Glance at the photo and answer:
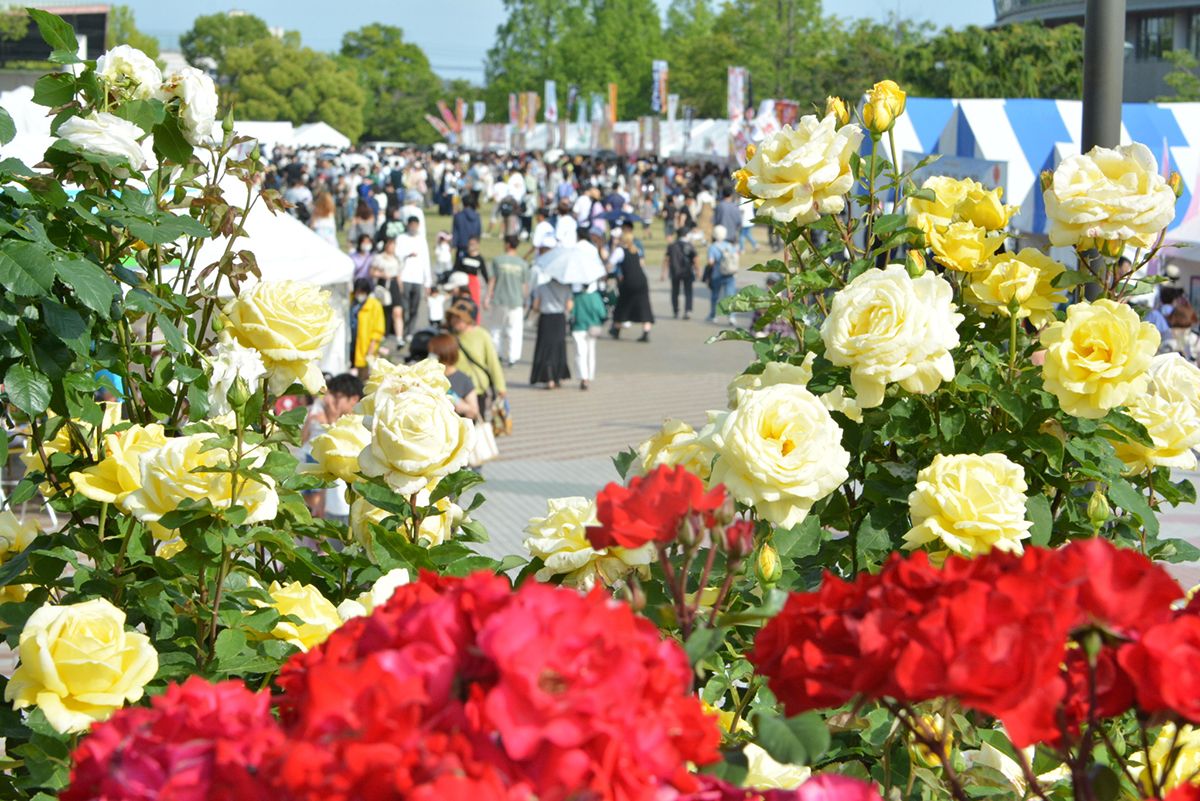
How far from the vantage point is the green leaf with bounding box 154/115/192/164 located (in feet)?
8.95

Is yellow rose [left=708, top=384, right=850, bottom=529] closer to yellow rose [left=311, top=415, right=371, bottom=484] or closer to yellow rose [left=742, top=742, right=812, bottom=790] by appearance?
yellow rose [left=742, top=742, right=812, bottom=790]

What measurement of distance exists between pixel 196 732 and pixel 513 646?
0.88 feet

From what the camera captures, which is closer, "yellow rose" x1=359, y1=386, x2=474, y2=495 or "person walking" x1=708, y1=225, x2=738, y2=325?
"yellow rose" x1=359, y1=386, x2=474, y2=495

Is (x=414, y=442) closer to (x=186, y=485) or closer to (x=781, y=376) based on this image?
(x=186, y=485)

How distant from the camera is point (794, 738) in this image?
122 centimetres

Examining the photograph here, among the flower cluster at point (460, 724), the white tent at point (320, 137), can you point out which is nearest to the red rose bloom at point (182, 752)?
the flower cluster at point (460, 724)

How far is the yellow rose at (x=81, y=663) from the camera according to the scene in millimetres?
1888

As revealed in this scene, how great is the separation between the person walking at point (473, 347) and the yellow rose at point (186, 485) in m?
8.59

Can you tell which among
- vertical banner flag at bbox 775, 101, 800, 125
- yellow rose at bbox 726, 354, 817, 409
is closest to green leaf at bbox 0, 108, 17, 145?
yellow rose at bbox 726, 354, 817, 409

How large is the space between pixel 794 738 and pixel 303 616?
108cm

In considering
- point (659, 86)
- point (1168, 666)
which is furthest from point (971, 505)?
point (659, 86)

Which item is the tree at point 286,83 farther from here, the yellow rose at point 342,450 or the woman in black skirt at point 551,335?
the yellow rose at point 342,450

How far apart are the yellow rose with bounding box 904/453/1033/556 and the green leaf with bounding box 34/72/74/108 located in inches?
65.3

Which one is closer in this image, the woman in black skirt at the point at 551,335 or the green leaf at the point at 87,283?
the green leaf at the point at 87,283
